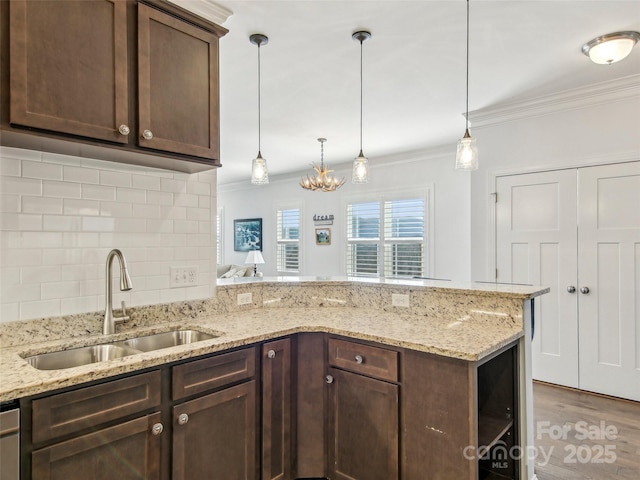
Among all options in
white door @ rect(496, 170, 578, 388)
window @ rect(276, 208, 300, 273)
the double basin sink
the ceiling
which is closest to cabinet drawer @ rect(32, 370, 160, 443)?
the double basin sink

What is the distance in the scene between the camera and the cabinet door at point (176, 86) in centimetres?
174

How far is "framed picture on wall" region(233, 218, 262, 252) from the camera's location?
8.03 m

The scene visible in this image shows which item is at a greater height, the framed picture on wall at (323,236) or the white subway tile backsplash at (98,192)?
the white subway tile backsplash at (98,192)

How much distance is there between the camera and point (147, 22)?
5.75 ft

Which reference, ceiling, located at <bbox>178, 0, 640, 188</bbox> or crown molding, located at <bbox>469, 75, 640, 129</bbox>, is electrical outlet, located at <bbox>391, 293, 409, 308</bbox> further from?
crown molding, located at <bbox>469, 75, 640, 129</bbox>

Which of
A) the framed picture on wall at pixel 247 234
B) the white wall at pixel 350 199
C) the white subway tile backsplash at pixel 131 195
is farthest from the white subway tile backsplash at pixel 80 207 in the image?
the framed picture on wall at pixel 247 234

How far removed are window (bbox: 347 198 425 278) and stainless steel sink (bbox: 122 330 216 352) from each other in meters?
4.20

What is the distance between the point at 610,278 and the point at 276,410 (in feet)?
10.1

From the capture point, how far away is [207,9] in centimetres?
218

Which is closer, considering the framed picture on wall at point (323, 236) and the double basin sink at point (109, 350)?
the double basin sink at point (109, 350)

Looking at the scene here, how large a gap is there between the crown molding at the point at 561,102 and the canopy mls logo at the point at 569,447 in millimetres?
2630

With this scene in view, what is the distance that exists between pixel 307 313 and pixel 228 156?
416 centimetres

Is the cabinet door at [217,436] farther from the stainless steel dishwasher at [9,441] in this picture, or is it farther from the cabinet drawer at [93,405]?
the stainless steel dishwasher at [9,441]

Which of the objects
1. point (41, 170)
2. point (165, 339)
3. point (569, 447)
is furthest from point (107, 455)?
point (569, 447)
